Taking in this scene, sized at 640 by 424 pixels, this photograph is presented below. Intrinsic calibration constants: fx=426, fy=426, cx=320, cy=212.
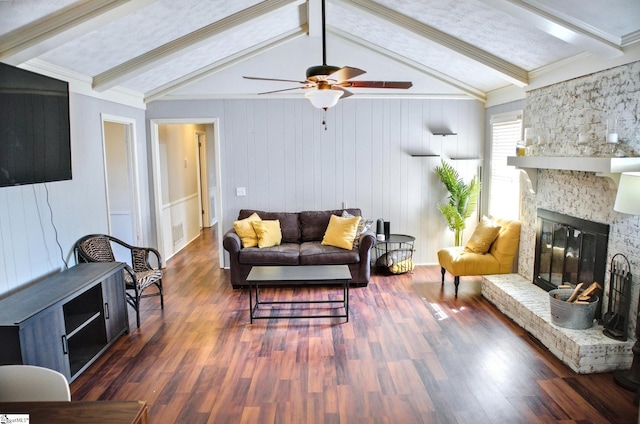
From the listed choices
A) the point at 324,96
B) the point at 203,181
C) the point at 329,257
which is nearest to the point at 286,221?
the point at 329,257

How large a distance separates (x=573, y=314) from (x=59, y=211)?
448 cm

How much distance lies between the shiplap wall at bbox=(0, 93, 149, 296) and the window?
474cm

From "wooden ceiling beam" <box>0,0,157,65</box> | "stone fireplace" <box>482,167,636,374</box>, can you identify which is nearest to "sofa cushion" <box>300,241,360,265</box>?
"stone fireplace" <box>482,167,636,374</box>

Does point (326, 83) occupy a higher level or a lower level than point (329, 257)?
higher

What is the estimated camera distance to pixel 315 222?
5898 millimetres

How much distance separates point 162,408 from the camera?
2.85 metres

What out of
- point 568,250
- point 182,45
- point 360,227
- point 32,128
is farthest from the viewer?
point 360,227

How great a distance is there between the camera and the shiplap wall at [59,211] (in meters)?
3.23

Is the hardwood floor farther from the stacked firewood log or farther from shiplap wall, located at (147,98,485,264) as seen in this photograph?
shiplap wall, located at (147,98,485,264)

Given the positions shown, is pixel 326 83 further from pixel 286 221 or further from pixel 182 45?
pixel 286 221

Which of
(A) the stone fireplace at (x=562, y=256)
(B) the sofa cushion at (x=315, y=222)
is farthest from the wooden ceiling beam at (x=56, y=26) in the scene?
(A) the stone fireplace at (x=562, y=256)

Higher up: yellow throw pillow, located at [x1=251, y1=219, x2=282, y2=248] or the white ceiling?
the white ceiling

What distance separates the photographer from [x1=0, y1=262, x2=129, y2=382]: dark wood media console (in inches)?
104


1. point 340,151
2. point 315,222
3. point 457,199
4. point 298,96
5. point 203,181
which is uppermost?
point 298,96
